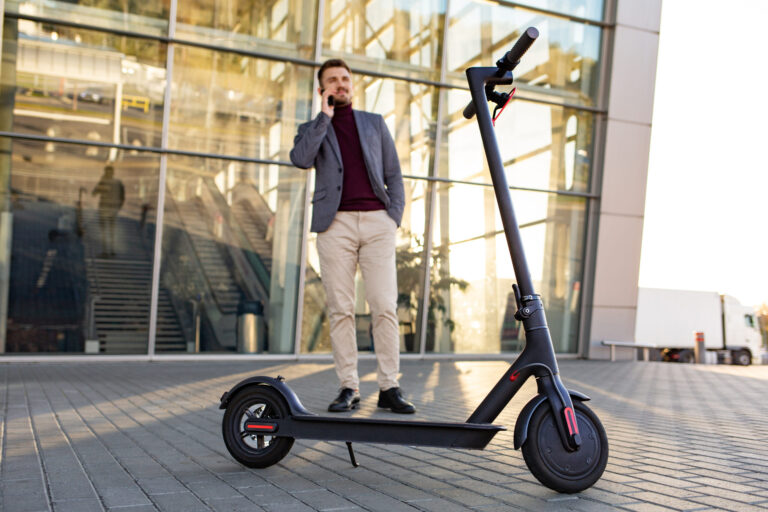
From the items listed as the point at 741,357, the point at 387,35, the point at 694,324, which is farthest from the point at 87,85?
the point at 741,357

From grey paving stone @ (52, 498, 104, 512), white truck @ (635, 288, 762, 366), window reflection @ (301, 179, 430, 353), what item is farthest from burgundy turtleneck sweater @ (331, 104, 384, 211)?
white truck @ (635, 288, 762, 366)

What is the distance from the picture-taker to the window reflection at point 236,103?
10.2 m

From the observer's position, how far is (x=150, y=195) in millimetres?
9891

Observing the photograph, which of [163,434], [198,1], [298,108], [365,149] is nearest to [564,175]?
[298,108]

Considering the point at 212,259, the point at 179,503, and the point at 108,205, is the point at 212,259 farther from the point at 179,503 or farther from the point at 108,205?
the point at 179,503

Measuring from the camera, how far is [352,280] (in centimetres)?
461

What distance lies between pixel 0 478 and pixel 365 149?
8.59 feet

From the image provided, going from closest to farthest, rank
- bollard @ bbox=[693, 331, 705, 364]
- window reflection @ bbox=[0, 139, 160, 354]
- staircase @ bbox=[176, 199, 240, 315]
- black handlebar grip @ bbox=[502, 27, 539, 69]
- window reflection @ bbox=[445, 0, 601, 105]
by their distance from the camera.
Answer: black handlebar grip @ bbox=[502, 27, 539, 69] → window reflection @ bbox=[0, 139, 160, 354] → staircase @ bbox=[176, 199, 240, 315] → window reflection @ bbox=[445, 0, 601, 105] → bollard @ bbox=[693, 331, 705, 364]

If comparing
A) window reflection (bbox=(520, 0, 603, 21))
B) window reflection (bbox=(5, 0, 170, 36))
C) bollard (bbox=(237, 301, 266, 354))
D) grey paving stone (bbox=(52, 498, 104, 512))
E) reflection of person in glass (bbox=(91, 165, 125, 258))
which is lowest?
bollard (bbox=(237, 301, 266, 354))

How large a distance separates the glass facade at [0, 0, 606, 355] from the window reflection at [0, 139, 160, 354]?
0.9 inches

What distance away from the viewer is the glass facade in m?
9.41

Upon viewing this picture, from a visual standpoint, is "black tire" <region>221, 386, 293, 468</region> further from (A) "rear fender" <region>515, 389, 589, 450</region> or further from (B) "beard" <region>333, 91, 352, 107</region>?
(B) "beard" <region>333, 91, 352, 107</region>

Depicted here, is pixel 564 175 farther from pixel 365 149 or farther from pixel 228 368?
pixel 365 149

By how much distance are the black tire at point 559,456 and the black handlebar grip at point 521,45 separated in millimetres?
1255
